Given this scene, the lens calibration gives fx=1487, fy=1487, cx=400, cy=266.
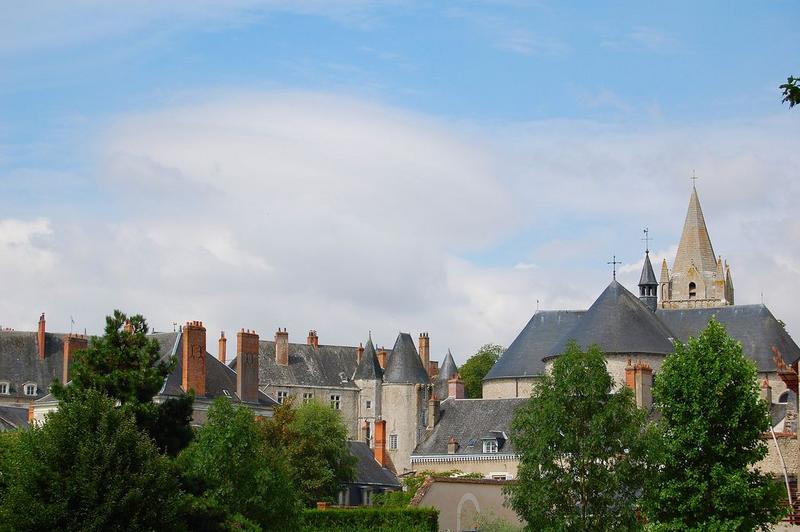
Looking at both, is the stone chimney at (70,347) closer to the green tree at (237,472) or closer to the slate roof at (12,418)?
the slate roof at (12,418)

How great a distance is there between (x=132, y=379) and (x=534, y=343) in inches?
2005

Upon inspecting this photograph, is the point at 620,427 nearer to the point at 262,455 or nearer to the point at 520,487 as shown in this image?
the point at 520,487

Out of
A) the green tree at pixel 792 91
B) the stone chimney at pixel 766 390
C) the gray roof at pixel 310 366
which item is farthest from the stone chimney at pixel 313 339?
the green tree at pixel 792 91

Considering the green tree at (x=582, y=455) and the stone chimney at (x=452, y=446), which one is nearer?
the green tree at (x=582, y=455)

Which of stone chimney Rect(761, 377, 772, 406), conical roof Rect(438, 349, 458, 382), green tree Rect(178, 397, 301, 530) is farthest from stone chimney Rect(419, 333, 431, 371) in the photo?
green tree Rect(178, 397, 301, 530)

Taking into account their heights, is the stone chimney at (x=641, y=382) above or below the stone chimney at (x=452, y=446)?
above

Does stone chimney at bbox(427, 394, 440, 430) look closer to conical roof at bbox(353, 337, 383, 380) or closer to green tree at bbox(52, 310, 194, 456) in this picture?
conical roof at bbox(353, 337, 383, 380)

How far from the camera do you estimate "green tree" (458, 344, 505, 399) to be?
3920 inches

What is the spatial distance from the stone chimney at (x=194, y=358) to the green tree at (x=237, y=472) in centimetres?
3011

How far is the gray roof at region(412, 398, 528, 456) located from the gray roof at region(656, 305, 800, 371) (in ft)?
37.7

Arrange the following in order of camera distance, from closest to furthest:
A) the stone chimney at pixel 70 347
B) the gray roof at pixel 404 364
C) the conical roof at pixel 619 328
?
the conical roof at pixel 619 328 < the stone chimney at pixel 70 347 < the gray roof at pixel 404 364

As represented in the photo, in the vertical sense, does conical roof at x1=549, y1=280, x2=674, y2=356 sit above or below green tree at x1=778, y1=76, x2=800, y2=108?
above

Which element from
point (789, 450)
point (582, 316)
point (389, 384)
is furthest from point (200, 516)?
point (389, 384)

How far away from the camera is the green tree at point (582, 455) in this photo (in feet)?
107
